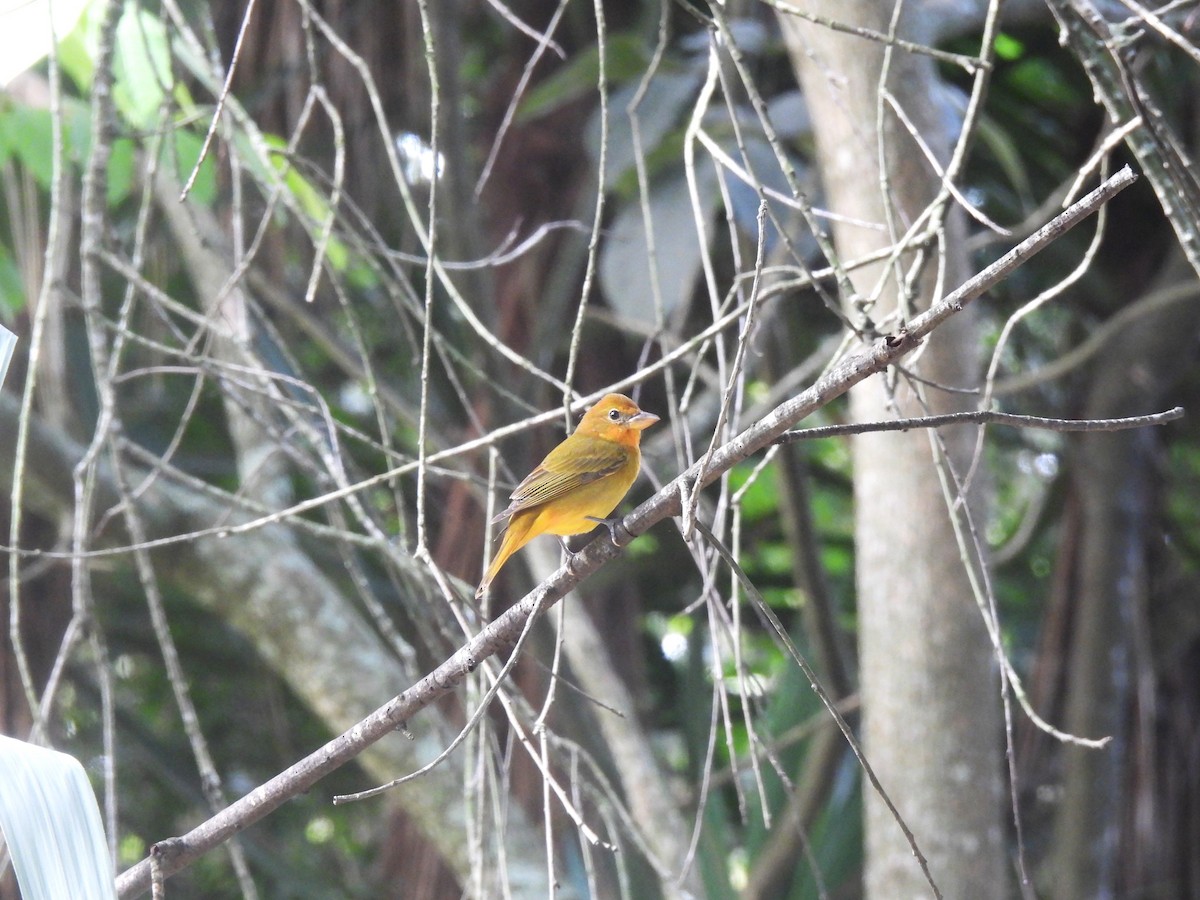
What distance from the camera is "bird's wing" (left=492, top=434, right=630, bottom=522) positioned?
2.92m

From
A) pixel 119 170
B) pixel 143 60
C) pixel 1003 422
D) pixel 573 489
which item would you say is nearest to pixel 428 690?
pixel 1003 422

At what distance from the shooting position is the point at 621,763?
11.5 feet

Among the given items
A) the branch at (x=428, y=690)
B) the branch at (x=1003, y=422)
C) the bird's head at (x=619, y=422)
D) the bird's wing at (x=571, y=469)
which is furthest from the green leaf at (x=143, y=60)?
the branch at (x=1003, y=422)

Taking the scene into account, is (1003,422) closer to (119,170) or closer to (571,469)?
(571,469)

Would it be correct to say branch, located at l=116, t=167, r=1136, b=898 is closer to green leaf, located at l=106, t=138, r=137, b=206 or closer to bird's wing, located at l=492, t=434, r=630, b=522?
bird's wing, located at l=492, t=434, r=630, b=522

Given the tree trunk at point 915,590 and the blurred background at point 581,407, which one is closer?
the blurred background at point 581,407

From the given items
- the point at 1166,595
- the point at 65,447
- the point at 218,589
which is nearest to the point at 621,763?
the point at 218,589

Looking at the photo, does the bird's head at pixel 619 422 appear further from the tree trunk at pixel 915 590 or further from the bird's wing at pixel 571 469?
the tree trunk at pixel 915 590

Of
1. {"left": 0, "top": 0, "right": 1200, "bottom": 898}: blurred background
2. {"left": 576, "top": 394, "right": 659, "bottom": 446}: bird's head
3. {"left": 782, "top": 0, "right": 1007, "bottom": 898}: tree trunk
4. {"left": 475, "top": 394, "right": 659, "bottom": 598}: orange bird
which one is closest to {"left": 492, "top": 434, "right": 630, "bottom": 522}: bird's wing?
{"left": 475, "top": 394, "right": 659, "bottom": 598}: orange bird

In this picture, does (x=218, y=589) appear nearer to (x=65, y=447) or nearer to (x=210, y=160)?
(x=65, y=447)

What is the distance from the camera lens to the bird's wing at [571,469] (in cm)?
292

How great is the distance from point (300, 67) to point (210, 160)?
4.94ft

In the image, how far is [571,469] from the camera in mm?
3018

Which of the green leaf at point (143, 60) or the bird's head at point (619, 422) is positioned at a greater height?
the green leaf at point (143, 60)
